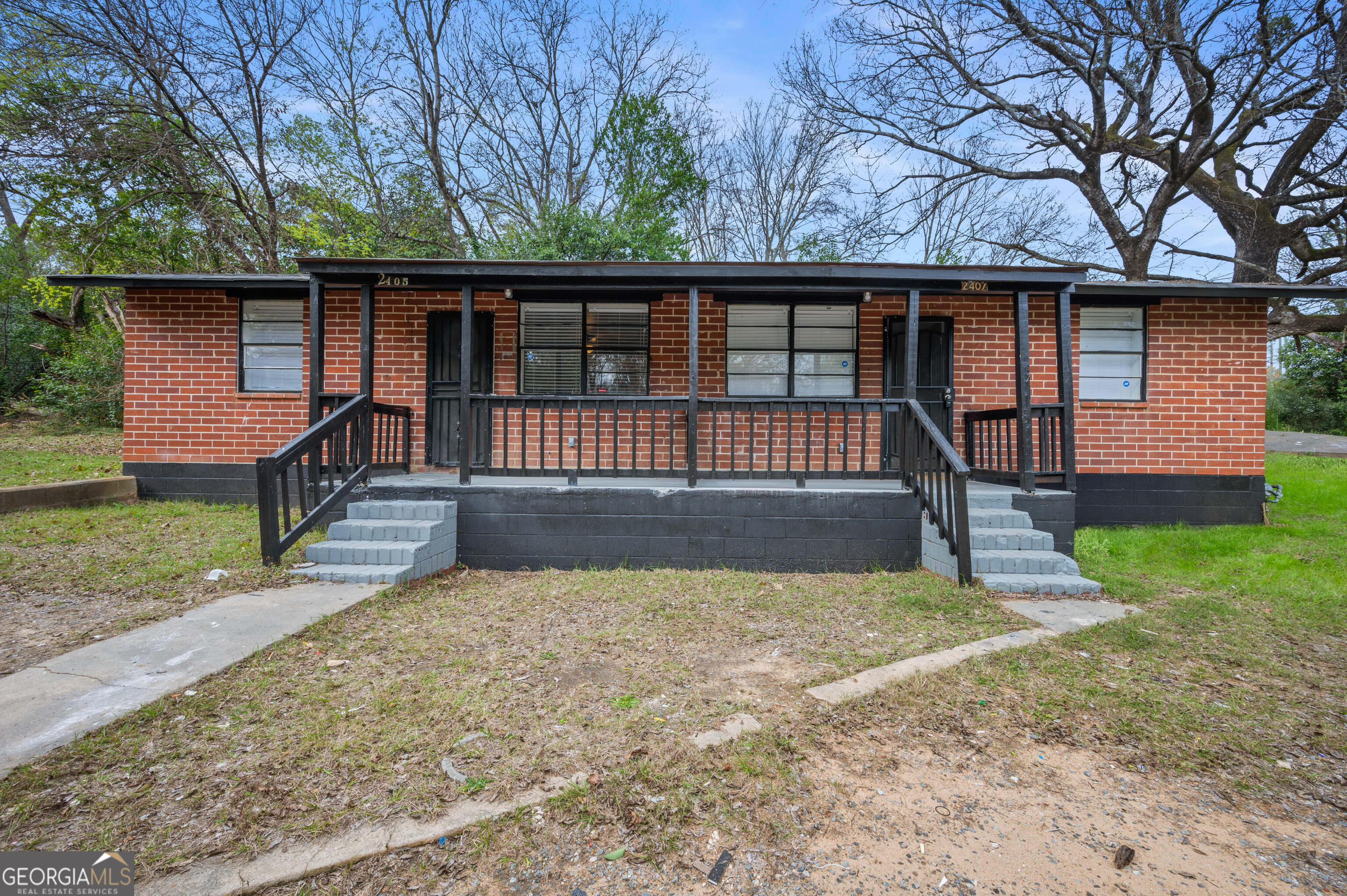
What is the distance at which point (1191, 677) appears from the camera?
3.13m

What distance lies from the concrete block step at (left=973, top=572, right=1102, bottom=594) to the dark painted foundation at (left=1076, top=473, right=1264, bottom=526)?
3.00 metres

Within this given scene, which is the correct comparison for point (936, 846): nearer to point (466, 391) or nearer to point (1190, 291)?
point (466, 391)

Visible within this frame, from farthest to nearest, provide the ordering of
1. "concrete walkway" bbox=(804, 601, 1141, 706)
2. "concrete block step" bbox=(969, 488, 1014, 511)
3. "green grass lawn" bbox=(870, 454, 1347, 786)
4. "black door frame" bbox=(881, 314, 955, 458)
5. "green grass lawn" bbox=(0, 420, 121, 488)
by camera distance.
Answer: "green grass lawn" bbox=(0, 420, 121, 488)
"black door frame" bbox=(881, 314, 955, 458)
"concrete block step" bbox=(969, 488, 1014, 511)
"concrete walkway" bbox=(804, 601, 1141, 706)
"green grass lawn" bbox=(870, 454, 1347, 786)

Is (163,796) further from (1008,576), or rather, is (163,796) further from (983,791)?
(1008,576)

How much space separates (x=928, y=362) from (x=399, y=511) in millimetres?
6166

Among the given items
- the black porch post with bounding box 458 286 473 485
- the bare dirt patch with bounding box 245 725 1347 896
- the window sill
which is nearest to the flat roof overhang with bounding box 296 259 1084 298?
the black porch post with bounding box 458 286 473 485

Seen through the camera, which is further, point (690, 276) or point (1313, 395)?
point (1313, 395)

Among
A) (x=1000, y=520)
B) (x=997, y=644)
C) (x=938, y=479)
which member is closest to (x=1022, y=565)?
(x=1000, y=520)

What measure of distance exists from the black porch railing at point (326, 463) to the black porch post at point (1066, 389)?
6717 mm

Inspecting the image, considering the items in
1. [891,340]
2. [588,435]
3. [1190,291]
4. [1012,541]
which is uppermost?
[1190,291]

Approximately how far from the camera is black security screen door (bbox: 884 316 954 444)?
7301 millimetres

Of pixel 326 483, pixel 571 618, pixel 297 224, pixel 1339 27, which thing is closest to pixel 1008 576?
pixel 571 618

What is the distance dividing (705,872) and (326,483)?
5.78m

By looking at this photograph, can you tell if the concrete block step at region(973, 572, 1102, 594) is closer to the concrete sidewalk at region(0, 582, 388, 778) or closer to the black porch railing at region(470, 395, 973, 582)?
the black porch railing at region(470, 395, 973, 582)
